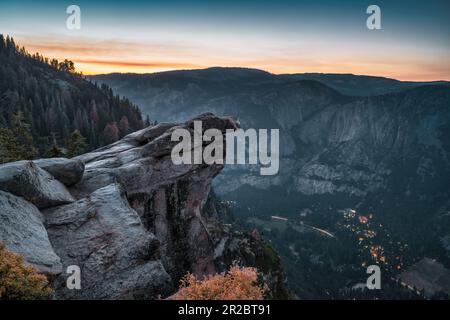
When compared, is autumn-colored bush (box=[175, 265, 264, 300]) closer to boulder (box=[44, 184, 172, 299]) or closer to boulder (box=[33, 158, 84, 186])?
boulder (box=[44, 184, 172, 299])

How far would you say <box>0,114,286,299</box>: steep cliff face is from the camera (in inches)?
1094

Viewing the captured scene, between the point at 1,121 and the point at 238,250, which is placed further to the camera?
the point at 1,121

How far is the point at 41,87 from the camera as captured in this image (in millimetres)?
193125

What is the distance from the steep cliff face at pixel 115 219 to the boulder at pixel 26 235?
7cm

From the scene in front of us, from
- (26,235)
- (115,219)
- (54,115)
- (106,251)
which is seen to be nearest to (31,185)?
(26,235)

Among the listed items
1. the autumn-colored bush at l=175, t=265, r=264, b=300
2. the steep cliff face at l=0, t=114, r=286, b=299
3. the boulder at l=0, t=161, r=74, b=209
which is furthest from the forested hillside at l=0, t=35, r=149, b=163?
the autumn-colored bush at l=175, t=265, r=264, b=300

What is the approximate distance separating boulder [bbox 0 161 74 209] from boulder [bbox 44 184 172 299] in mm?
1142

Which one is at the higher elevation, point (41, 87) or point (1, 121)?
point (41, 87)

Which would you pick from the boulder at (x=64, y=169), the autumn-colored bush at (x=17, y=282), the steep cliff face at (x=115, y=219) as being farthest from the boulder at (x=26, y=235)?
the boulder at (x=64, y=169)

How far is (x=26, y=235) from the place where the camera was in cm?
2709

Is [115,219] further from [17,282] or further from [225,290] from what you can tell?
[225,290]
